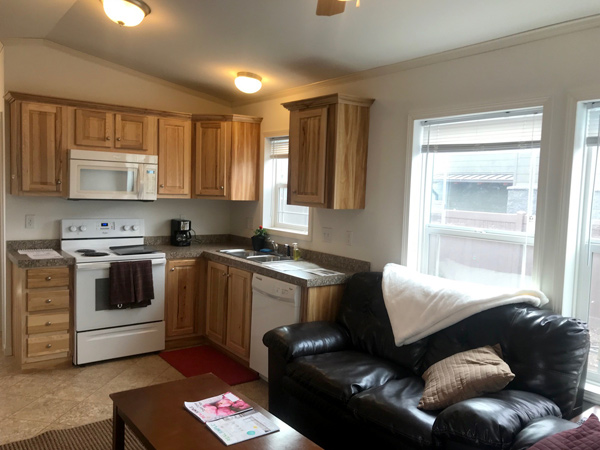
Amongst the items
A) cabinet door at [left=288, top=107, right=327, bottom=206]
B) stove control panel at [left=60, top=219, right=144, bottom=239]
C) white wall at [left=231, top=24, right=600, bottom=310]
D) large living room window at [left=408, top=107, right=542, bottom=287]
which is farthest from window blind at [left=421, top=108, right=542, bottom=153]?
stove control panel at [left=60, top=219, right=144, bottom=239]

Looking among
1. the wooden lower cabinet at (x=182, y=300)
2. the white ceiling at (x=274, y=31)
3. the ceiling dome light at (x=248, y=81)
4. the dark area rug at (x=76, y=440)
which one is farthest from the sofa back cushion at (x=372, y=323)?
the ceiling dome light at (x=248, y=81)

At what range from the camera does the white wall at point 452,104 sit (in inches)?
99.4

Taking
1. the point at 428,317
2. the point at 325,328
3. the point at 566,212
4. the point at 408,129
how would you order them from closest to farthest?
the point at 566,212, the point at 428,317, the point at 325,328, the point at 408,129

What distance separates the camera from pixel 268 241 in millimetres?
4652

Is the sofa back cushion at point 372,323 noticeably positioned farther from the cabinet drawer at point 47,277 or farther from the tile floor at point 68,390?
the cabinet drawer at point 47,277

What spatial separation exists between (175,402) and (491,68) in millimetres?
2489

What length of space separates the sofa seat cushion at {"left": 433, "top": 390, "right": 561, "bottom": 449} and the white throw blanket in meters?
0.56

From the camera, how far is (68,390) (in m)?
3.46

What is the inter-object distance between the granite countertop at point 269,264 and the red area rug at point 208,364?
2.70ft

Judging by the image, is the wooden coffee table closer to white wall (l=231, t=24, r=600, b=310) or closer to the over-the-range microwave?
white wall (l=231, t=24, r=600, b=310)

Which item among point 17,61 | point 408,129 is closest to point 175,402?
point 408,129

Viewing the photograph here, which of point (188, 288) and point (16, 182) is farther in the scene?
point (188, 288)

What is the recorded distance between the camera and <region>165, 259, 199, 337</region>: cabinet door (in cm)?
437

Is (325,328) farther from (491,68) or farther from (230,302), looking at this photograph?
(491,68)
